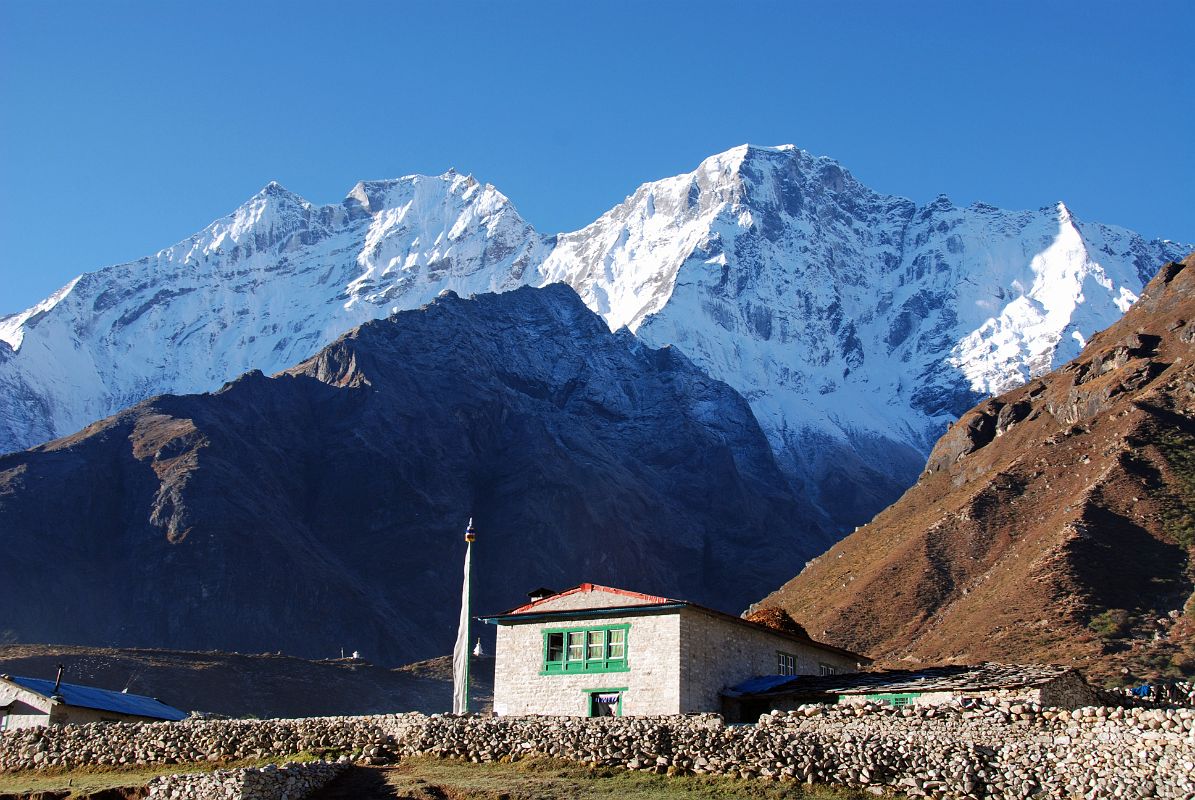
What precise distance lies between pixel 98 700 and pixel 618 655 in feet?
60.3

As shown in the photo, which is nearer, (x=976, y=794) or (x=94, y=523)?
(x=976, y=794)

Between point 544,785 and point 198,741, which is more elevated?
point 198,741

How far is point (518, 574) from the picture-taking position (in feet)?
555

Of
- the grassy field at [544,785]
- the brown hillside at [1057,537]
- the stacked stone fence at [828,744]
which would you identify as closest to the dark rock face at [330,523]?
the brown hillside at [1057,537]

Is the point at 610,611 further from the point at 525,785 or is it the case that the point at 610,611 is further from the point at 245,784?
the point at 245,784

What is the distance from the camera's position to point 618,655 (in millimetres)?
38781

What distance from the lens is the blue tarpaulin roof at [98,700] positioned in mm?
43250

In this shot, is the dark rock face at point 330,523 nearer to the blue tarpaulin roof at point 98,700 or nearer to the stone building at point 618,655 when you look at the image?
the blue tarpaulin roof at point 98,700

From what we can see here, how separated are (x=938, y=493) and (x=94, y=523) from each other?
102 meters

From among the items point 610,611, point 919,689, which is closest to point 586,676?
point 610,611

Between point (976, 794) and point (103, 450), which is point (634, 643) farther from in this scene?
point (103, 450)

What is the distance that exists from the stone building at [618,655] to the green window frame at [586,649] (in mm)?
29

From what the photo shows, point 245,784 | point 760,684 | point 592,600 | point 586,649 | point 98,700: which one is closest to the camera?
point 245,784

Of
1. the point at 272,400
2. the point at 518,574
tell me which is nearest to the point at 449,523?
the point at 518,574
